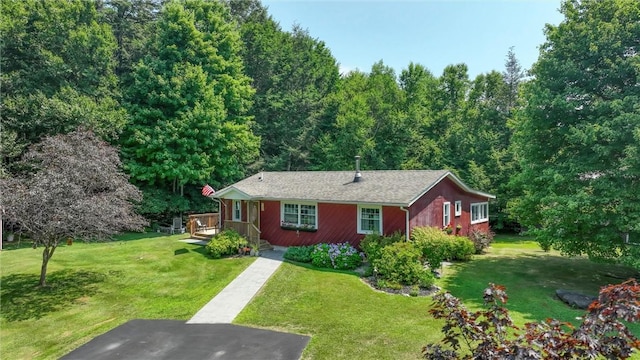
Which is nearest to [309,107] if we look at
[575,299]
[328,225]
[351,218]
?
[328,225]

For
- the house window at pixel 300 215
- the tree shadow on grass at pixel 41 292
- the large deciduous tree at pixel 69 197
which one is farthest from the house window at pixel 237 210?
the tree shadow on grass at pixel 41 292

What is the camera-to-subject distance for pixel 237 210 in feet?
66.9

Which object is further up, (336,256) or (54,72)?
(54,72)

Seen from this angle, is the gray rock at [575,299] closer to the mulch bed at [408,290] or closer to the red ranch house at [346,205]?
the mulch bed at [408,290]

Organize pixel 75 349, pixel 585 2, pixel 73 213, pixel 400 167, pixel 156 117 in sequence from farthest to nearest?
1. pixel 400 167
2. pixel 156 117
3. pixel 585 2
4. pixel 73 213
5. pixel 75 349

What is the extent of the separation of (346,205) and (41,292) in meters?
12.0

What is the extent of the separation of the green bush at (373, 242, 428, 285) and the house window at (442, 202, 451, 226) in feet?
17.6

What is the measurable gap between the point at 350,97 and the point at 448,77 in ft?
34.4

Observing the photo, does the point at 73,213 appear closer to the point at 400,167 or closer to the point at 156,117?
the point at 156,117

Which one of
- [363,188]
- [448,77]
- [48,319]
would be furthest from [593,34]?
[448,77]

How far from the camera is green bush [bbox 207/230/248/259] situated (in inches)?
661

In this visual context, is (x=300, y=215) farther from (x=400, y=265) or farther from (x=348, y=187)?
(x=400, y=265)

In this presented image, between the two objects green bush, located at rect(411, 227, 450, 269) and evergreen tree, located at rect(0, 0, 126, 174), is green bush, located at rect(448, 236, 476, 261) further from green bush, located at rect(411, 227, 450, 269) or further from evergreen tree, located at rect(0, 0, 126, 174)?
evergreen tree, located at rect(0, 0, 126, 174)

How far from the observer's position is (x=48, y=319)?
1013cm
